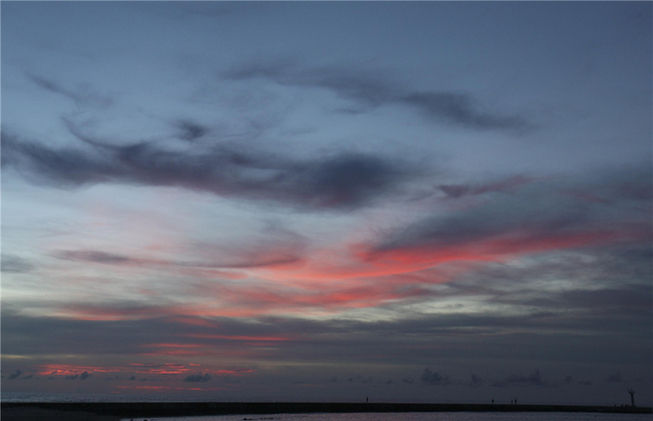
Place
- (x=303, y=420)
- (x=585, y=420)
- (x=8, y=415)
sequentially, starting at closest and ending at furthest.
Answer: (x=8, y=415) → (x=303, y=420) → (x=585, y=420)

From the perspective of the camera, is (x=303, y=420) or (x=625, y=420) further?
(x=625, y=420)

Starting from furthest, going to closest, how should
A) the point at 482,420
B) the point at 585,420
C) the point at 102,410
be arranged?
1. the point at 585,420
2. the point at 482,420
3. the point at 102,410

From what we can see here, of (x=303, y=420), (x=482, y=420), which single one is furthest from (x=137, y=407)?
(x=482, y=420)

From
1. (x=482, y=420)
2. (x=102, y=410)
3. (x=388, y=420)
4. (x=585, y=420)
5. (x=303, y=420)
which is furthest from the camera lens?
(x=585, y=420)

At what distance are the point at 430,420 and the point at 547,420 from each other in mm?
38150

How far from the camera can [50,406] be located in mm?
131375

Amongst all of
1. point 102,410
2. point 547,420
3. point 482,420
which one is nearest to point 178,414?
point 102,410

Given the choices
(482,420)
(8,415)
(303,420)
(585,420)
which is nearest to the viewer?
(8,415)

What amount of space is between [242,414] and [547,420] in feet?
279

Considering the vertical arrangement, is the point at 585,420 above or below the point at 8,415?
below

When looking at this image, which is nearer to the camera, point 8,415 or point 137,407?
point 8,415

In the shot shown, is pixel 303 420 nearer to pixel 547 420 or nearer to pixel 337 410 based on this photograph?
pixel 337 410

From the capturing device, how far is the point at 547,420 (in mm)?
162750

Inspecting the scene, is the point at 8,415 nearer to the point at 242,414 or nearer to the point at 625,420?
the point at 242,414
